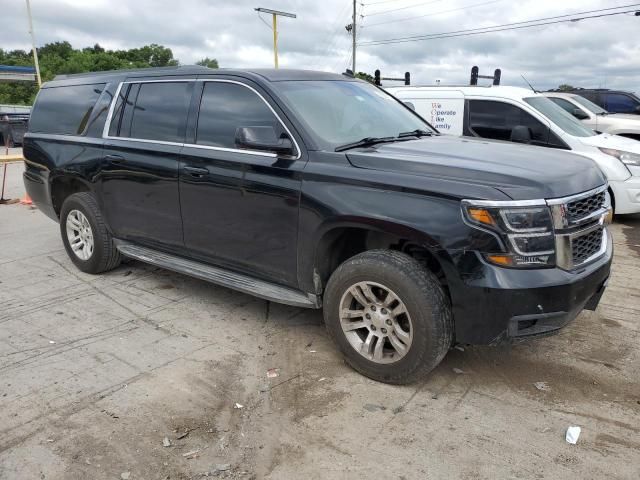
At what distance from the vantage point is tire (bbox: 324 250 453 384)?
3.15m

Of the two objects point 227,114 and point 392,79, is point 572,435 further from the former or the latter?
point 392,79

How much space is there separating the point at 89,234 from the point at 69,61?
6216 centimetres

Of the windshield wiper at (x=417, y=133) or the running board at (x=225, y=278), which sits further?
the windshield wiper at (x=417, y=133)

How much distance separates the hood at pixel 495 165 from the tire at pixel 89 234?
294cm

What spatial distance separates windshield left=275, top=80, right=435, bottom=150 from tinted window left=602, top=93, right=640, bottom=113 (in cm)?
1188

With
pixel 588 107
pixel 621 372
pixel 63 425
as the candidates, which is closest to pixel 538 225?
pixel 621 372

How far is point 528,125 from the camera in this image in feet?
25.6

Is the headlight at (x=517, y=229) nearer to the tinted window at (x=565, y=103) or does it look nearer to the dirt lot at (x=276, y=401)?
the dirt lot at (x=276, y=401)

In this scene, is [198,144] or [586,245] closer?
[586,245]

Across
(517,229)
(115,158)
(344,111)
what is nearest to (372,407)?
(517,229)

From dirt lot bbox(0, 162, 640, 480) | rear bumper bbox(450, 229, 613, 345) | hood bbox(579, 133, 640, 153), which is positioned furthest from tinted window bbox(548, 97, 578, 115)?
rear bumper bbox(450, 229, 613, 345)

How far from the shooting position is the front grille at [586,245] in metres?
→ 3.16

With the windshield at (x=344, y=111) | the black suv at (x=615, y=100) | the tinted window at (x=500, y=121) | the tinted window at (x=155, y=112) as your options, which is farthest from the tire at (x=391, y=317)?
the black suv at (x=615, y=100)

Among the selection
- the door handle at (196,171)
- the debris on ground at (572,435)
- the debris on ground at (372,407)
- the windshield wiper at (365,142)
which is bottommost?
the debris on ground at (372,407)
